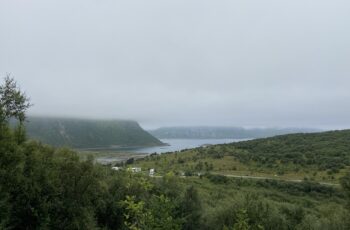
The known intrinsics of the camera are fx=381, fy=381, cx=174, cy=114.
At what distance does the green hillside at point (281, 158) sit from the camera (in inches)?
3127

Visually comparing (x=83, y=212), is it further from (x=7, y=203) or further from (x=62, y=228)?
(x=7, y=203)

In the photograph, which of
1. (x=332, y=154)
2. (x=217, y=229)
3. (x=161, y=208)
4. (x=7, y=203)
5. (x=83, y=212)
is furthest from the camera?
(x=332, y=154)

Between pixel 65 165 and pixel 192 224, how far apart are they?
1442 centimetres

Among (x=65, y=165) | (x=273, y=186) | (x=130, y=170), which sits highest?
(x=130, y=170)

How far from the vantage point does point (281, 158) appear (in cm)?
9156

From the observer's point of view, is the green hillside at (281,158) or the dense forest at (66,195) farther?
the green hillside at (281,158)

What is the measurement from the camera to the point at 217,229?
36.1m

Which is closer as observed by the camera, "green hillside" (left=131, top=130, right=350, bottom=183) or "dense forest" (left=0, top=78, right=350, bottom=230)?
"dense forest" (left=0, top=78, right=350, bottom=230)

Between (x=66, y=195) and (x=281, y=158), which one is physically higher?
(x=66, y=195)

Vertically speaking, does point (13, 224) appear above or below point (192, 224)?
above

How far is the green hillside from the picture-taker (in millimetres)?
79438

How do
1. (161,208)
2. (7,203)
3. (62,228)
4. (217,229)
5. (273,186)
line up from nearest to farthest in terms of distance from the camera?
(161,208) → (7,203) → (62,228) → (217,229) → (273,186)

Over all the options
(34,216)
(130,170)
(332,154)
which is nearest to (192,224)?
(34,216)

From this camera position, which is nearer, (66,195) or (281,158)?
(66,195)
